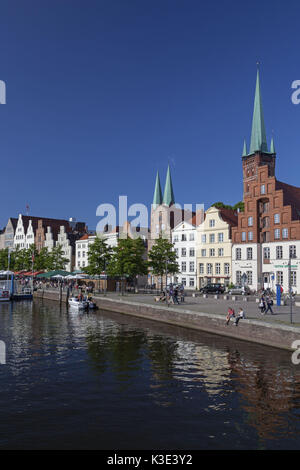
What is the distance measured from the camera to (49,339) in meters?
29.4

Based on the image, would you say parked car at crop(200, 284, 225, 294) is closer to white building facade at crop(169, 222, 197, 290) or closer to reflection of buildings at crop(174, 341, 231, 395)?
white building facade at crop(169, 222, 197, 290)

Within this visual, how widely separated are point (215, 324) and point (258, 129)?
273 ft

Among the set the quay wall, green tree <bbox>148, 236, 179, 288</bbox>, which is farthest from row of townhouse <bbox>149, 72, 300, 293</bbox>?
the quay wall

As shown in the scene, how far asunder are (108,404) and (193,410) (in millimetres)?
3483

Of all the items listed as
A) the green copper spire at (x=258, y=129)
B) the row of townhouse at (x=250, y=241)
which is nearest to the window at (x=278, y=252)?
the row of townhouse at (x=250, y=241)

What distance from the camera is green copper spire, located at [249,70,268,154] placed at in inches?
4012

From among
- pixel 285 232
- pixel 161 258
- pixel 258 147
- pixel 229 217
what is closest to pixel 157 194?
pixel 258 147

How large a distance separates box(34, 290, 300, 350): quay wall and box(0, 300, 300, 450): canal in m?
0.85

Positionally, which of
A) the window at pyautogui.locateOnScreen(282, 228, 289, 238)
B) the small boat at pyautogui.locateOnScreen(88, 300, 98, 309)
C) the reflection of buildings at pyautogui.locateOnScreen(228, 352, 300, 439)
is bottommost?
the reflection of buildings at pyautogui.locateOnScreen(228, 352, 300, 439)

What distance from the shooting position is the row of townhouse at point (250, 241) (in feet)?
198

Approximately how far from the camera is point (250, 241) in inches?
2571
